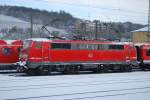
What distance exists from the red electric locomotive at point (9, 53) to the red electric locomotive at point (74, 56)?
1.75 meters

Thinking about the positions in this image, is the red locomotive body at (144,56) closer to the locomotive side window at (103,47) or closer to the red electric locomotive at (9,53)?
the locomotive side window at (103,47)

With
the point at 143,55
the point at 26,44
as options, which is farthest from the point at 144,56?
the point at 26,44

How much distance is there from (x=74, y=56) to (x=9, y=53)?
5.76 meters

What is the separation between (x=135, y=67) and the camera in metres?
39.8

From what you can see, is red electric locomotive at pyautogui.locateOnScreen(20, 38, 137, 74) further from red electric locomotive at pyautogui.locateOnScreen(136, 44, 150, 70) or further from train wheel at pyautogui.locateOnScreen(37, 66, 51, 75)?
red electric locomotive at pyautogui.locateOnScreen(136, 44, 150, 70)

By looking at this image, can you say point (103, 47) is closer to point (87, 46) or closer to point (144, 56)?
point (87, 46)

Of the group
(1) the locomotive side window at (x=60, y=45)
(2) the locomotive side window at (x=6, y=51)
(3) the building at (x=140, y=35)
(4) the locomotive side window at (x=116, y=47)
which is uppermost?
(3) the building at (x=140, y=35)

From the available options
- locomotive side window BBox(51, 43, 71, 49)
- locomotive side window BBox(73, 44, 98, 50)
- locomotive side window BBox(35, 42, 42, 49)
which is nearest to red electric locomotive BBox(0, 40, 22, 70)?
locomotive side window BBox(35, 42, 42, 49)

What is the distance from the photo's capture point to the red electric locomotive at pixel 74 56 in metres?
30.0

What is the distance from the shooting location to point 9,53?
32219mm

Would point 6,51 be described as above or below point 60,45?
below

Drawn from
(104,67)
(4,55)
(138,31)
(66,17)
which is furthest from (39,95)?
(138,31)

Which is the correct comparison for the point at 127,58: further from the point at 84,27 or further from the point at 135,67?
the point at 84,27

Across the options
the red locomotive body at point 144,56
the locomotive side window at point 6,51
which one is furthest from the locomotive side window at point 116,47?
the locomotive side window at point 6,51
